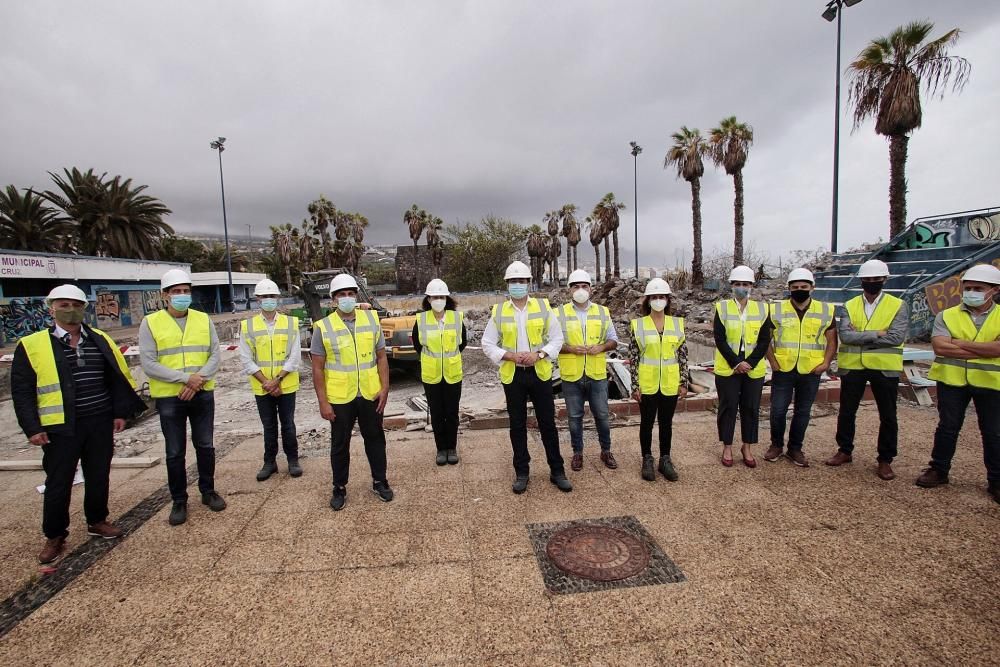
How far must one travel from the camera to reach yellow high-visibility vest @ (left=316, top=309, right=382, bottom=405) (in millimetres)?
3752

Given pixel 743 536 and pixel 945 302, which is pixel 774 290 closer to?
pixel 945 302

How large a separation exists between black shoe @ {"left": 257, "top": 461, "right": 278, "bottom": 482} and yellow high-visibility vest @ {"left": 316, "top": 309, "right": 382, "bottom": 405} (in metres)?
1.38

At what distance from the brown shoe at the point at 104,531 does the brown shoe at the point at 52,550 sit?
17cm

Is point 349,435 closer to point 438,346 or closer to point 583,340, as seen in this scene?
point 438,346

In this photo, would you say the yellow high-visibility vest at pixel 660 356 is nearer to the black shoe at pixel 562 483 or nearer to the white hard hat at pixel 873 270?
the black shoe at pixel 562 483

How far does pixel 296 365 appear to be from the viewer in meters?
4.57

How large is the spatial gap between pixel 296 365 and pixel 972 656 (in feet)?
16.6

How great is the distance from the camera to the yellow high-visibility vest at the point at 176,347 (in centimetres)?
362

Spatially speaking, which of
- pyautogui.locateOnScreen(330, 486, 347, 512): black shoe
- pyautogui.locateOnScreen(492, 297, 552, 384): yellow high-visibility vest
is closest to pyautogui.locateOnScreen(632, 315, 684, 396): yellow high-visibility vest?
pyautogui.locateOnScreen(492, 297, 552, 384): yellow high-visibility vest

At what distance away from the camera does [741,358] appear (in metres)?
4.25

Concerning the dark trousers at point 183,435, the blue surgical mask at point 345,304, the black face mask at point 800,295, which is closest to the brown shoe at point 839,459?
the black face mask at point 800,295

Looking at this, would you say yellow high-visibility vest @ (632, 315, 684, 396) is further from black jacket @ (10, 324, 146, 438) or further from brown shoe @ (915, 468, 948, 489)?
black jacket @ (10, 324, 146, 438)

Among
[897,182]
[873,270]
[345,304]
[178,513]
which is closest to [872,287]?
[873,270]

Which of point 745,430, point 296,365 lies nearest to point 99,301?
point 296,365
